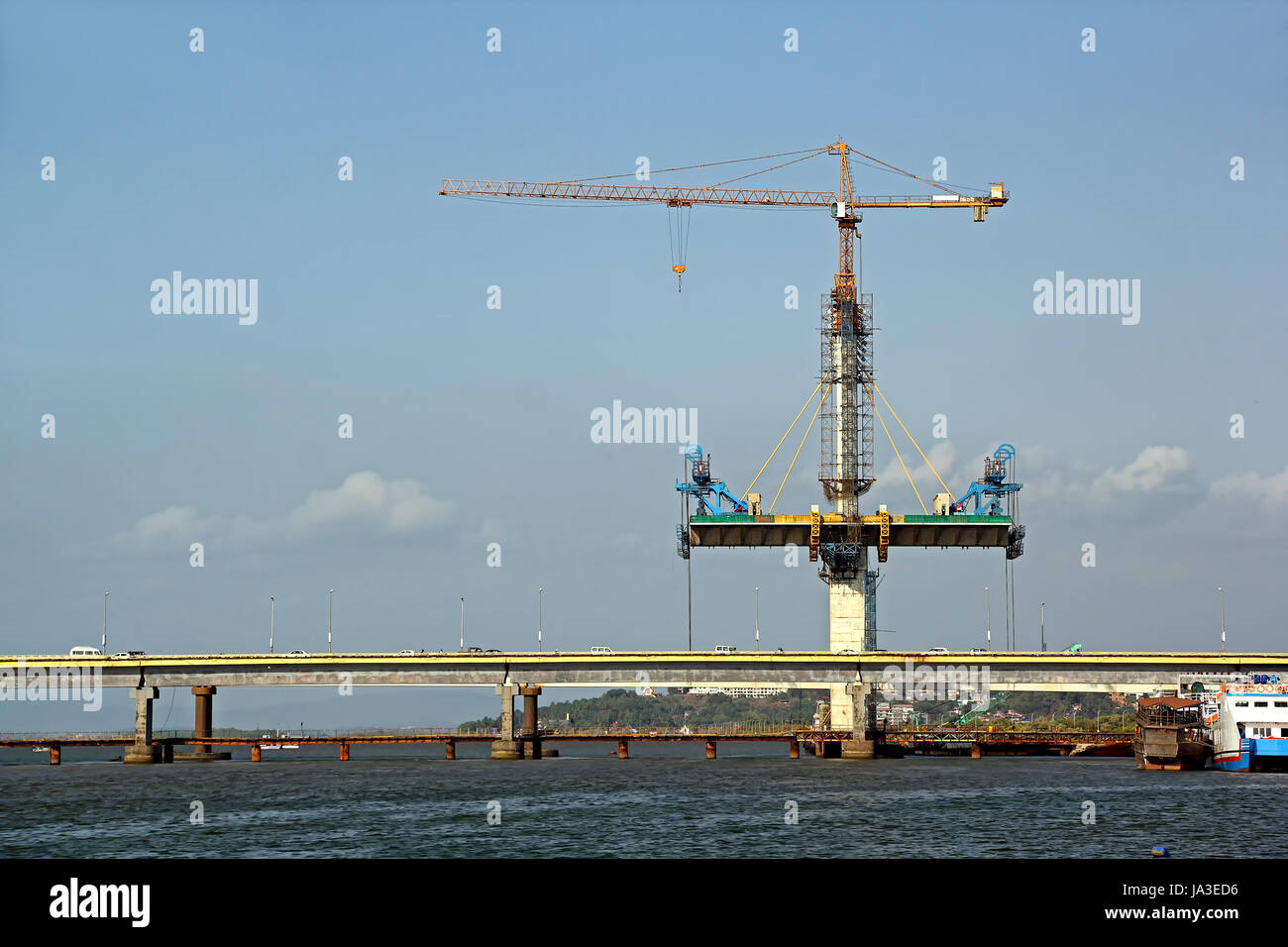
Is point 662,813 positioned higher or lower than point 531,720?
higher

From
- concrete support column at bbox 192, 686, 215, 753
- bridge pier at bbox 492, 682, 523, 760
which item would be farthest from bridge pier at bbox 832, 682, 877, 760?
concrete support column at bbox 192, 686, 215, 753

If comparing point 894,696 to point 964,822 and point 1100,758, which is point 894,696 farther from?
point 964,822

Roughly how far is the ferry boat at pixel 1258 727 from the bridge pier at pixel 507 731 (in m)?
74.8

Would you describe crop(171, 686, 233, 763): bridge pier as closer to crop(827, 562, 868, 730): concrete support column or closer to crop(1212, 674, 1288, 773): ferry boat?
crop(827, 562, 868, 730): concrete support column

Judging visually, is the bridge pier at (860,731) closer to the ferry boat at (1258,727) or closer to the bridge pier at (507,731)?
the bridge pier at (507,731)

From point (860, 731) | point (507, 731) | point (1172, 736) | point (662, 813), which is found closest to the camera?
point (662, 813)

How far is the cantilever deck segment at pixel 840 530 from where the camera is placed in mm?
158000

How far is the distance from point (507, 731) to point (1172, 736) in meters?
70.9

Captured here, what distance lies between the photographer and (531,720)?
156 meters

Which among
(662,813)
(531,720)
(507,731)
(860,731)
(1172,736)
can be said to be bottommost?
(507,731)

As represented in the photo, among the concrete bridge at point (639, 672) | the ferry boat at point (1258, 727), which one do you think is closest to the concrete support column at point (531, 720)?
the concrete bridge at point (639, 672)

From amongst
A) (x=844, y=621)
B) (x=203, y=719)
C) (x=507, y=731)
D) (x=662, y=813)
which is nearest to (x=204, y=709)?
(x=203, y=719)

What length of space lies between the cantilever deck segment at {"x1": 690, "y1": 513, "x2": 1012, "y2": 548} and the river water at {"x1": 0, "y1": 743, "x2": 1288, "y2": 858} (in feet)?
121

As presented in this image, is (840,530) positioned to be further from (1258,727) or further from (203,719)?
(203,719)
